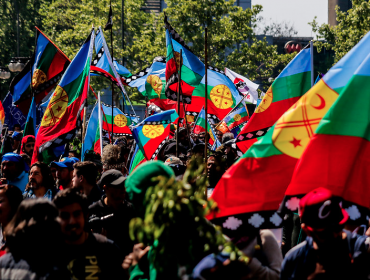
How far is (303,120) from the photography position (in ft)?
13.2

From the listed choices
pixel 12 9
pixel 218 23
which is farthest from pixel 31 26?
pixel 218 23

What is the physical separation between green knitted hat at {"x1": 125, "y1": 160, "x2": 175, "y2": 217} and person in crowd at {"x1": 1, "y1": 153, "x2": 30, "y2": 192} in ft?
10.9

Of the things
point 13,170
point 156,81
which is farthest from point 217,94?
point 13,170

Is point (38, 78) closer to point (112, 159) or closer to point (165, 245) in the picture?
point (112, 159)

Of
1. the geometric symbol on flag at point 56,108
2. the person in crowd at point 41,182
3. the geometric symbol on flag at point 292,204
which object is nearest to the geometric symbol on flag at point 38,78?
the geometric symbol on flag at point 56,108

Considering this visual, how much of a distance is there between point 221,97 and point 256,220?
662cm

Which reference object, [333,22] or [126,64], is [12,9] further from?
[333,22]

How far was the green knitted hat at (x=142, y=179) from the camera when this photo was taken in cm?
319

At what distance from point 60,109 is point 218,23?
2372cm

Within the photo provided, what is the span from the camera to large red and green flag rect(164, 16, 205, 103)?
9219 mm

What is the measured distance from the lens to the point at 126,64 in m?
31.7

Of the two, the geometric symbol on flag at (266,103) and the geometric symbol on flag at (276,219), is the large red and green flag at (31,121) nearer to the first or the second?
the geometric symbol on flag at (266,103)

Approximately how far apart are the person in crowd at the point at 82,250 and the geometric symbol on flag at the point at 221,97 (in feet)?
21.5

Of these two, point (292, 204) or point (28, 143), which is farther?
point (28, 143)
